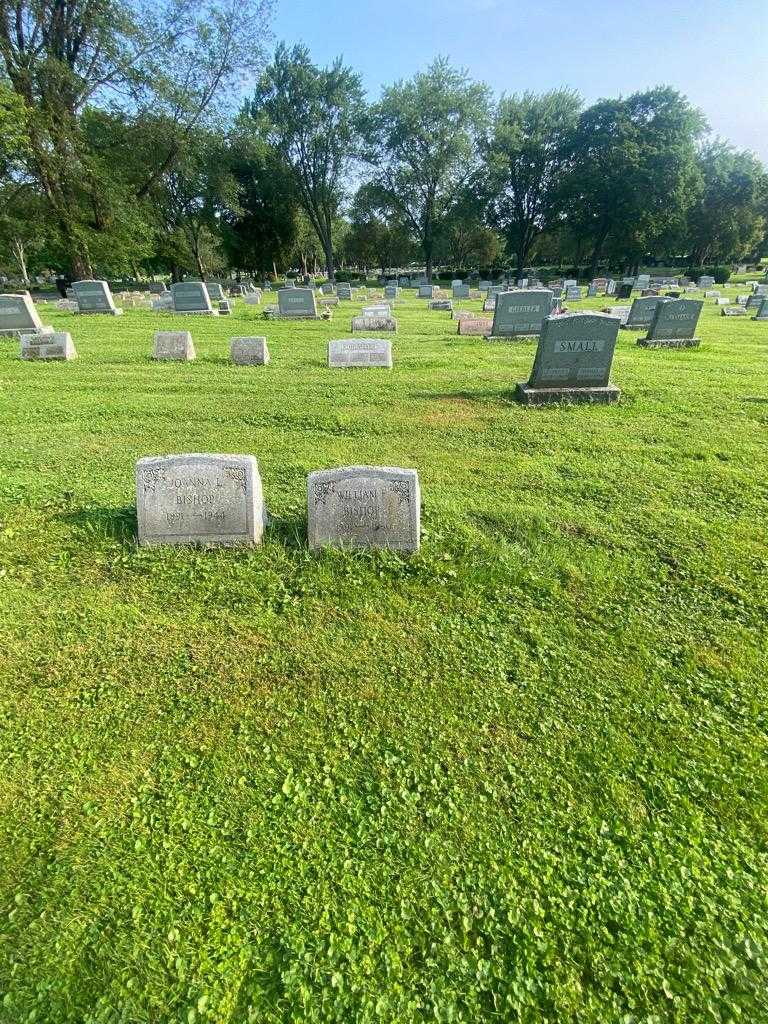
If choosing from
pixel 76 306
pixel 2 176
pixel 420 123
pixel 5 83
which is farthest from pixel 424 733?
pixel 420 123

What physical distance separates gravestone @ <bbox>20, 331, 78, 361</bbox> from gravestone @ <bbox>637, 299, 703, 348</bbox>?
1258cm

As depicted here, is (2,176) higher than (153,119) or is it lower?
lower

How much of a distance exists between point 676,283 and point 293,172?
33.9 metres

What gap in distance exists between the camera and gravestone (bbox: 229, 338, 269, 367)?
9.36 m

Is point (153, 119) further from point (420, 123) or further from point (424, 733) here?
point (424, 733)

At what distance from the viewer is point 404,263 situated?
78.1m

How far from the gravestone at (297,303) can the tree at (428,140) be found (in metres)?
32.4

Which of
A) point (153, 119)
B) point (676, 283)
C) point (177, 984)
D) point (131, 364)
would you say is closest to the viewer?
point (177, 984)

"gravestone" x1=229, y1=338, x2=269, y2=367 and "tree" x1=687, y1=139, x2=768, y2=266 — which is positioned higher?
"tree" x1=687, y1=139, x2=768, y2=266

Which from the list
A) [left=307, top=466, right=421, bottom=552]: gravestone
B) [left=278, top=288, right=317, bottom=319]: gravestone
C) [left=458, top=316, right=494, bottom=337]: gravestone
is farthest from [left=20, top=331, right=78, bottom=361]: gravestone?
[left=458, top=316, right=494, bottom=337]: gravestone

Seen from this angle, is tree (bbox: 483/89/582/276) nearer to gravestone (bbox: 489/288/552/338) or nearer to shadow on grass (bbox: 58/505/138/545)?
gravestone (bbox: 489/288/552/338)

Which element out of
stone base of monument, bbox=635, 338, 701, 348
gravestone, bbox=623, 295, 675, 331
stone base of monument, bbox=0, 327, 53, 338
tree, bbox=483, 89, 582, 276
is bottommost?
stone base of monument, bbox=0, 327, 53, 338

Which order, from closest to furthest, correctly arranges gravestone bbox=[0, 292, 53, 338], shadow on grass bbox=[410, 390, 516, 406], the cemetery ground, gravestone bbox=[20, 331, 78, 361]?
1. the cemetery ground
2. shadow on grass bbox=[410, 390, 516, 406]
3. gravestone bbox=[20, 331, 78, 361]
4. gravestone bbox=[0, 292, 53, 338]

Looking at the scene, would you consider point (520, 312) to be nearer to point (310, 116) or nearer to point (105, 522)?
point (105, 522)
